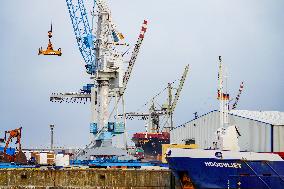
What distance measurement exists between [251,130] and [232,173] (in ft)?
37.8

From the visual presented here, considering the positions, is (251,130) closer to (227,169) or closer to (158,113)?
(227,169)

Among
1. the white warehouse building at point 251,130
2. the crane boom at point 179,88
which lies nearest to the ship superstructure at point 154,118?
the crane boom at point 179,88

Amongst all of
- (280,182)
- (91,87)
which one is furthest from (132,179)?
(91,87)

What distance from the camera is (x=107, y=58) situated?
80.2 meters

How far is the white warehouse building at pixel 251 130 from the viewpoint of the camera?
4318cm

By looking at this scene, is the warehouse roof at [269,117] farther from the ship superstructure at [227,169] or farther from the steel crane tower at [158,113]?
the steel crane tower at [158,113]

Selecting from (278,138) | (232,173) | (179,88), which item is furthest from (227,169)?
(179,88)

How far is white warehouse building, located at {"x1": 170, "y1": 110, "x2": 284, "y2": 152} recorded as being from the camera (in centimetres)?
4318

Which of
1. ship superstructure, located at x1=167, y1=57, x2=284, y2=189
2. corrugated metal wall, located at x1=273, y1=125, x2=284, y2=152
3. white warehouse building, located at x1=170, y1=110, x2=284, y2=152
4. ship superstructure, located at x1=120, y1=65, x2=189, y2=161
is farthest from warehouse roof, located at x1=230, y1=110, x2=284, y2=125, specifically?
ship superstructure, located at x1=120, y1=65, x2=189, y2=161

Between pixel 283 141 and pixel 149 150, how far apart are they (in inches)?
3403

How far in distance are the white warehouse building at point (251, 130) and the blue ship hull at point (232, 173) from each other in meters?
6.47

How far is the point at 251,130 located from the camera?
→ 46.4 metres

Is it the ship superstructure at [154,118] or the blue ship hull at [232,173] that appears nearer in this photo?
the blue ship hull at [232,173]

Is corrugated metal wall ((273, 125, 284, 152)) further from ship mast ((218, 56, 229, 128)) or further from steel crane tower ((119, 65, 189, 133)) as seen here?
steel crane tower ((119, 65, 189, 133))
